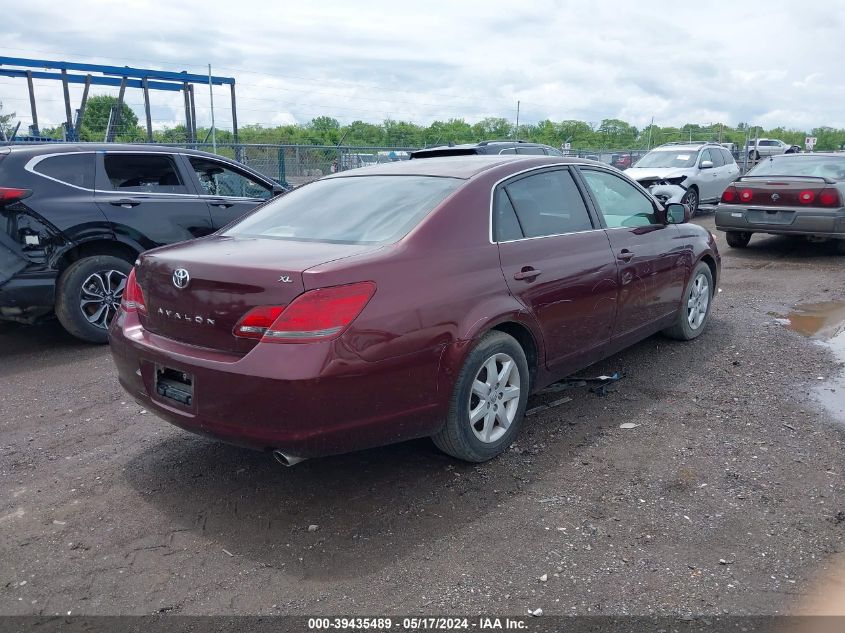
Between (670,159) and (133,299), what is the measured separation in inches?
552

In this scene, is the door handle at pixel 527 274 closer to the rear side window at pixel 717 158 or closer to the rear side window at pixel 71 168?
the rear side window at pixel 71 168

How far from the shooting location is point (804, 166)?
1098 cm

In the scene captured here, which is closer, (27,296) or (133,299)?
(133,299)

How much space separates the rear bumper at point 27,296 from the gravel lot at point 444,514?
1.04 m

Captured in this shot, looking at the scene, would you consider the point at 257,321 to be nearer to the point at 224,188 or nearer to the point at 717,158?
the point at 224,188

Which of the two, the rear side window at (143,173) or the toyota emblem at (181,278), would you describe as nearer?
the toyota emblem at (181,278)

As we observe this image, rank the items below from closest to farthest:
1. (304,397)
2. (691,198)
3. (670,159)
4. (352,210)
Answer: (304,397), (352,210), (691,198), (670,159)

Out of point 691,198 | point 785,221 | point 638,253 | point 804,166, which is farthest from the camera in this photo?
→ point 691,198

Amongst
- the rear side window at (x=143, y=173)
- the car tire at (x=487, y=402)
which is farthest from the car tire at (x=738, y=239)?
the car tire at (x=487, y=402)

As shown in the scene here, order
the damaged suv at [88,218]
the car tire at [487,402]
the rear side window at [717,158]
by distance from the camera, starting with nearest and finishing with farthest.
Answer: the car tire at [487,402]
the damaged suv at [88,218]
the rear side window at [717,158]

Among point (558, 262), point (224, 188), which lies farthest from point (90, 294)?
point (558, 262)

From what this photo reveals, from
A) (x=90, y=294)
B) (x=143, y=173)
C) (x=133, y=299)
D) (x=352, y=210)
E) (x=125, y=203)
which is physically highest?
(x=143, y=173)

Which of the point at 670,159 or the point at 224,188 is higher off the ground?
the point at 670,159

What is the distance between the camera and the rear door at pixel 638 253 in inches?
192
